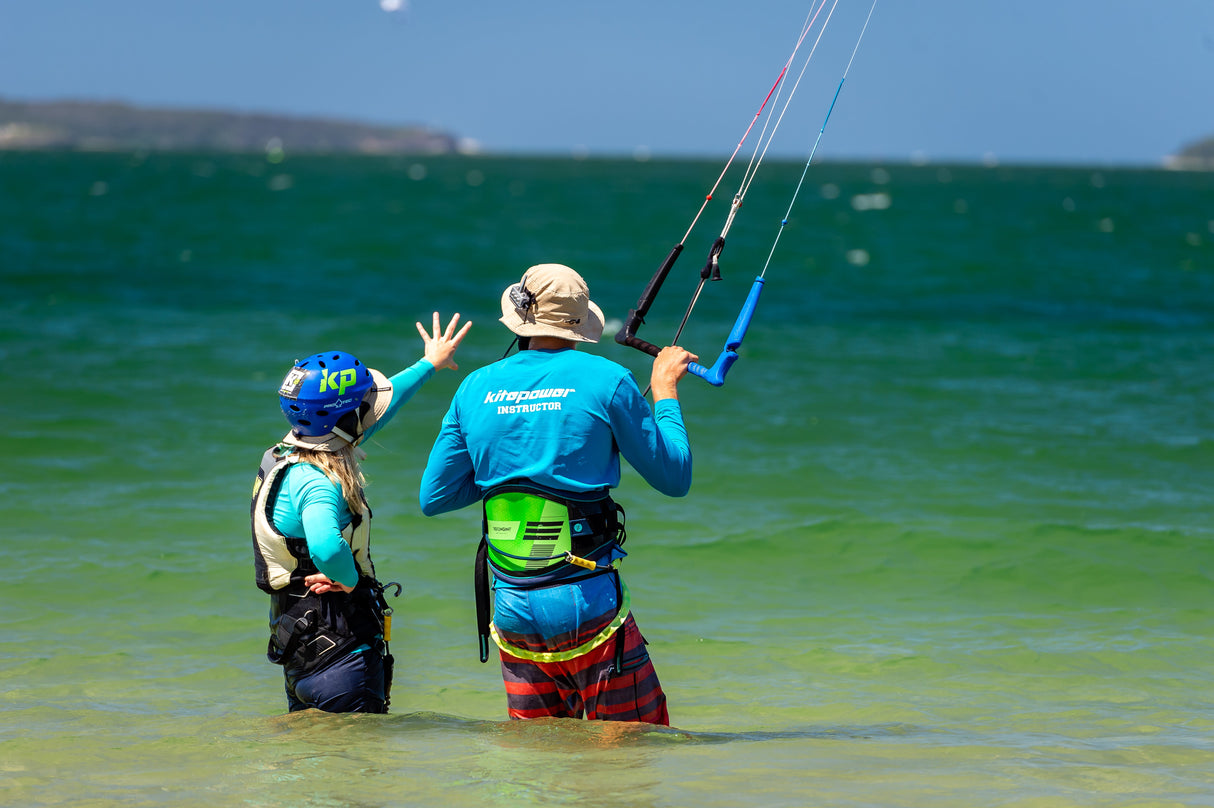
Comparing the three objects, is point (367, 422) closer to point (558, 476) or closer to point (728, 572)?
point (558, 476)

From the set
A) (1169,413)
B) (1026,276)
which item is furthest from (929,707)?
(1026,276)

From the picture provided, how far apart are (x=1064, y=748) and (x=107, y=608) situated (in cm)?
540

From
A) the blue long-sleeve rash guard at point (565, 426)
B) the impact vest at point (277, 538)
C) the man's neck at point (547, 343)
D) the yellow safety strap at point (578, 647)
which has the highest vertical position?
the man's neck at point (547, 343)

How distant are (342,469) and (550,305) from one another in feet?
2.83

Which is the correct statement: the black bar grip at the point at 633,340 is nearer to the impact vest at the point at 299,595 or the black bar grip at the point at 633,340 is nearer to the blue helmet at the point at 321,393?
the blue helmet at the point at 321,393

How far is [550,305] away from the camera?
3.84 m

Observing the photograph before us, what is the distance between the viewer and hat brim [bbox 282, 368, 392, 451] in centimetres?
402

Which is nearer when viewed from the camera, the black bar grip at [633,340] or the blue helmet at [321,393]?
the blue helmet at [321,393]

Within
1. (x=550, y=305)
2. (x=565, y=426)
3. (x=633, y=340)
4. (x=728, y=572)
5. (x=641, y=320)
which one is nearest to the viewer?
(x=565, y=426)

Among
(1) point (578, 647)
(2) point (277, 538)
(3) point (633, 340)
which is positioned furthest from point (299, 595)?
(3) point (633, 340)

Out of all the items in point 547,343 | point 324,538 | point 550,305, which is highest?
point 550,305

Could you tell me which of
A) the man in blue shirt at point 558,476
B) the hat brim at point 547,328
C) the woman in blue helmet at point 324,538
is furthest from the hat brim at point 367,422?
the hat brim at point 547,328

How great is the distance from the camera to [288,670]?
4211 millimetres

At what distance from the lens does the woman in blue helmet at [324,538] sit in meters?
3.96
